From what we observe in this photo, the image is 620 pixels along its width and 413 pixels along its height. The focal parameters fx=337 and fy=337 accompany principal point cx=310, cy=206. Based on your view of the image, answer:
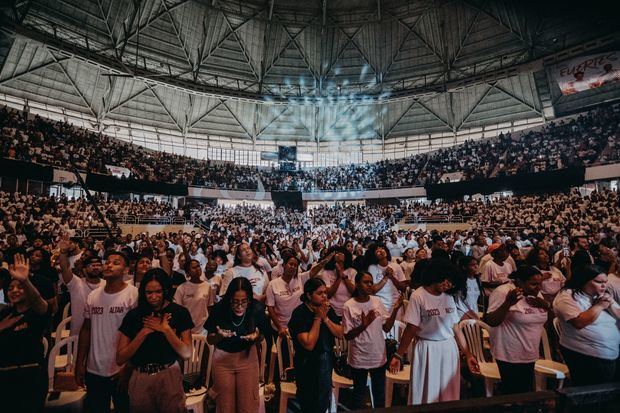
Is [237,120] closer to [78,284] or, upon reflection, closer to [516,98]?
[516,98]

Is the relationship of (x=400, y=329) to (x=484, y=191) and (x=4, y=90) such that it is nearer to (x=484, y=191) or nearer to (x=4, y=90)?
(x=484, y=191)

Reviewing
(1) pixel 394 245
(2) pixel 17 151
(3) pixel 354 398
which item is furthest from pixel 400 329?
(2) pixel 17 151

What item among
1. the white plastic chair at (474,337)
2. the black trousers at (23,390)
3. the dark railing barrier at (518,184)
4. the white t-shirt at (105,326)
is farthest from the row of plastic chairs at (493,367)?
the dark railing barrier at (518,184)

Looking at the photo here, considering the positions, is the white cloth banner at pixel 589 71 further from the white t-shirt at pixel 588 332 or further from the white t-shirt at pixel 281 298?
the white t-shirt at pixel 281 298

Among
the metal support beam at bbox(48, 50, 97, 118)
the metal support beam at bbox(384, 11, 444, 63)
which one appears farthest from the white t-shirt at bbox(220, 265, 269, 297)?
the metal support beam at bbox(384, 11, 444, 63)

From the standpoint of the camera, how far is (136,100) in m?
30.5

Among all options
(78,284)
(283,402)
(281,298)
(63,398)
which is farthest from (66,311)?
(283,402)

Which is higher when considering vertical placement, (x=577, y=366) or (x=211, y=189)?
(x=211, y=189)

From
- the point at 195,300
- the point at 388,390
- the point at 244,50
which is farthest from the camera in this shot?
the point at 244,50

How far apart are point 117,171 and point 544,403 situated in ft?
91.0

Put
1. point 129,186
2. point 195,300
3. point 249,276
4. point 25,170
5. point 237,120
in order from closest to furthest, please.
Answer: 1. point 195,300
2. point 249,276
3. point 25,170
4. point 129,186
5. point 237,120

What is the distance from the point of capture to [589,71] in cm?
2150

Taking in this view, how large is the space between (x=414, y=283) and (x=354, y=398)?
5.47 feet

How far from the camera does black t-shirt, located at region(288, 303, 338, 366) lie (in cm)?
297
